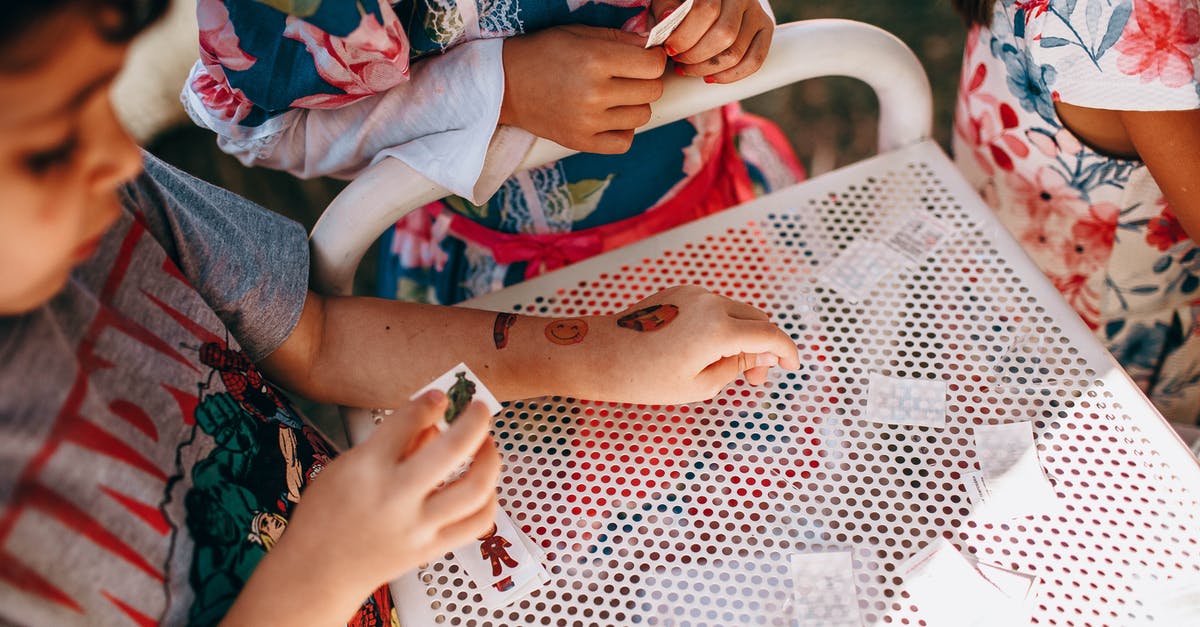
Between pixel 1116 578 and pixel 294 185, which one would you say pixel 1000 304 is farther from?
pixel 294 185

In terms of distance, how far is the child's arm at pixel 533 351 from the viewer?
0.70 metres

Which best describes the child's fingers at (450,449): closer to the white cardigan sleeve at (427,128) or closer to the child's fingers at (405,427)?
the child's fingers at (405,427)

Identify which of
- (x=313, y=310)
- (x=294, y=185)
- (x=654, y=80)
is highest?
(x=654, y=80)

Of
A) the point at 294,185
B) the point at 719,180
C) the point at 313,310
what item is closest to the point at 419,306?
the point at 313,310

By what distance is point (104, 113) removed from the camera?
0.43 meters

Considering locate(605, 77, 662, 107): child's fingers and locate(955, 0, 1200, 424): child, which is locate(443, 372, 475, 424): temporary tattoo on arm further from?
locate(955, 0, 1200, 424): child

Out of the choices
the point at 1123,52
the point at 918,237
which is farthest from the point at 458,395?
the point at 1123,52

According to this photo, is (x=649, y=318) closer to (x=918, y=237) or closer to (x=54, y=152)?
(x=918, y=237)

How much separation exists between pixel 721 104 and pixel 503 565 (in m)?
0.46

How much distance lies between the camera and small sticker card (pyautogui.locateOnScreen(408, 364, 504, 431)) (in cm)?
59

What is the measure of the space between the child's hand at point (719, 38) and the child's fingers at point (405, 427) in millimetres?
394

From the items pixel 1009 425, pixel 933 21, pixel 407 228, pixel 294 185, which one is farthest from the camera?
pixel 933 21

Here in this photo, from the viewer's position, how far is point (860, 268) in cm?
80

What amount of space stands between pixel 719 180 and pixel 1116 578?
0.64 m
